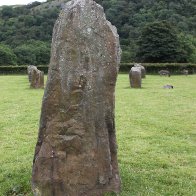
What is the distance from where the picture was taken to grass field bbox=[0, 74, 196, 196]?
8.60m

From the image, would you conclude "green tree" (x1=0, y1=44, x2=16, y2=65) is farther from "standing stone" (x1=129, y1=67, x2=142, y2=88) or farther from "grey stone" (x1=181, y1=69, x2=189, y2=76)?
"standing stone" (x1=129, y1=67, x2=142, y2=88)

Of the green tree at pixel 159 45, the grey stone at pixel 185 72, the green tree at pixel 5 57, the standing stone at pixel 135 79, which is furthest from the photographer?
the green tree at pixel 5 57

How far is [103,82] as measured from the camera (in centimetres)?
747

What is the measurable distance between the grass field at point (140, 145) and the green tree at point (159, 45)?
150ft

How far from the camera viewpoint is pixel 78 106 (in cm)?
734

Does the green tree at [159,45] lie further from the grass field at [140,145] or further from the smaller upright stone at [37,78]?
the grass field at [140,145]

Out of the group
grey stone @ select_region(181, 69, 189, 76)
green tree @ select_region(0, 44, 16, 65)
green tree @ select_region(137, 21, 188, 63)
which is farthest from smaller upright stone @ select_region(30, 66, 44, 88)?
green tree @ select_region(0, 44, 16, 65)

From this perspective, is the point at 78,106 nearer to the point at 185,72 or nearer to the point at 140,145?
the point at 140,145

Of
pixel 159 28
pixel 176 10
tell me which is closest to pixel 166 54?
pixel 159 28

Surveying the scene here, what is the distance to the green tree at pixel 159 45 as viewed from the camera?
6719 cm

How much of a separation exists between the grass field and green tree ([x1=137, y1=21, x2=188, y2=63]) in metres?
45.7

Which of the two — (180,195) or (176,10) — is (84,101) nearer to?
(180,195)

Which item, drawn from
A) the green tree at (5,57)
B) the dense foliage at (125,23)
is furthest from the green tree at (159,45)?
the green tree at (5,57)

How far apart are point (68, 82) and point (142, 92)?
19321 mm
